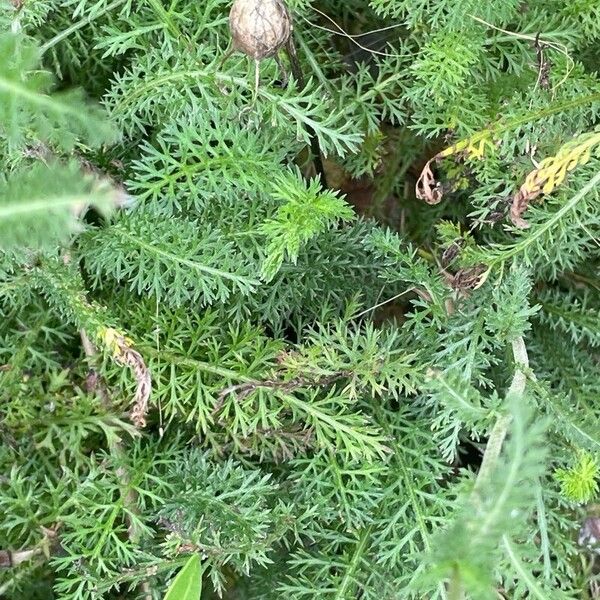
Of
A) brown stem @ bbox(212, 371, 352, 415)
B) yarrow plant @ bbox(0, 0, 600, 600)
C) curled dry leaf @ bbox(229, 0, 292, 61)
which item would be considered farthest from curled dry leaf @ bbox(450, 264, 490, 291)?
curled dry leaf @ bbox(229, 0, 292, 61)

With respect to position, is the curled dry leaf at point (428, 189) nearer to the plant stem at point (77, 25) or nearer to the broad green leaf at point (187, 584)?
the plant stem at point (77, 25)

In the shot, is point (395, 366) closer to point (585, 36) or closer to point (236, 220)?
point (236, 220)

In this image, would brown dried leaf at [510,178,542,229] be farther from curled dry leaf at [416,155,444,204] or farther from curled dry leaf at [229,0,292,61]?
curled dry leaf at [229,0,292,61]

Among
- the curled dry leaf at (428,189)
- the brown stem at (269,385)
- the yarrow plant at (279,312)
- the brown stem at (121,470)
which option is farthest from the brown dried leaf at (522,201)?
the brown stem at (121,470)

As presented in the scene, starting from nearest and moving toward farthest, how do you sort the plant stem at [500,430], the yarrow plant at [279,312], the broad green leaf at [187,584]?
the plant stem at [500,430]
the broad green leaf at [187,584]
the yarrow plant at [279,312]

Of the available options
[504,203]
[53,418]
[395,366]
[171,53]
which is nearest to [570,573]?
[395,366]
